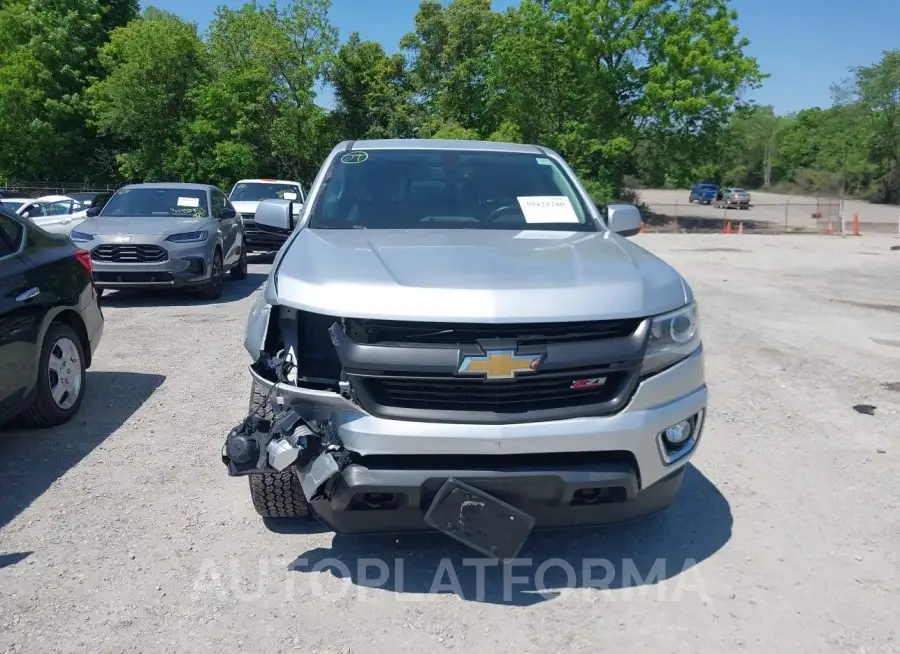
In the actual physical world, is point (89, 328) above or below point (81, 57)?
below

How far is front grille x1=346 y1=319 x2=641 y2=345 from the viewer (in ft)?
10.1

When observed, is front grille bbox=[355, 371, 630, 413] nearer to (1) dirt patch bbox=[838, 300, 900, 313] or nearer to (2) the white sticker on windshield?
(2) the white sticker on windshield

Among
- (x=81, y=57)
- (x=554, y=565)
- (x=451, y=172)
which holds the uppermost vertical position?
(x=81, y=57)

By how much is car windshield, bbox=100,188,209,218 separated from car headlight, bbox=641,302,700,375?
935cm

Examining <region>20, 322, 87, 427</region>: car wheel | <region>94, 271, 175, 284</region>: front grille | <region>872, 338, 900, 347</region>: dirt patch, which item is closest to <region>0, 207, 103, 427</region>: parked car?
<region>20, 322, 87, 427</region>: car wheel

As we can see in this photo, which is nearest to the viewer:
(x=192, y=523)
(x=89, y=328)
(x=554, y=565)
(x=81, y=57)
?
(x=554, y=565)

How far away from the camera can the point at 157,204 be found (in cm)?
1162

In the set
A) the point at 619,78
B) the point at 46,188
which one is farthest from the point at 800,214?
the point at 46,188

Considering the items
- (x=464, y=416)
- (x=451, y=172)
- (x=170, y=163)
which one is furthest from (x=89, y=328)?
(x=170, y=163)

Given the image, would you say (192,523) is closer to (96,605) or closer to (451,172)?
(96,605)

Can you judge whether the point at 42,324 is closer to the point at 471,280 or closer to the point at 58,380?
the point at 58,380

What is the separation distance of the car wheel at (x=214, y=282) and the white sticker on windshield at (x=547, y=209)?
7182 millimetres

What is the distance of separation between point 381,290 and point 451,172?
196 cm

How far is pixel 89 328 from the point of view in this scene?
5879mm
